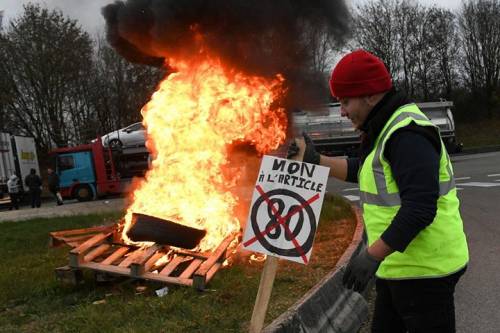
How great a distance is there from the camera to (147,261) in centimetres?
540

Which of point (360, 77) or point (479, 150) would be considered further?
point (479, 150)

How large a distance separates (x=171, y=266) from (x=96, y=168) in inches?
698

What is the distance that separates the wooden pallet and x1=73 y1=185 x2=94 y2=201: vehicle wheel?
1691 centimetres

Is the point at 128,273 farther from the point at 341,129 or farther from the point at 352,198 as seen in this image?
the point at 341,129

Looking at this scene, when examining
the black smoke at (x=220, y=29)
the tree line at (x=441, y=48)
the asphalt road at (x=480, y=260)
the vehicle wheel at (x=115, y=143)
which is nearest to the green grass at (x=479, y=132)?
the tree line at (x=441, y=48)

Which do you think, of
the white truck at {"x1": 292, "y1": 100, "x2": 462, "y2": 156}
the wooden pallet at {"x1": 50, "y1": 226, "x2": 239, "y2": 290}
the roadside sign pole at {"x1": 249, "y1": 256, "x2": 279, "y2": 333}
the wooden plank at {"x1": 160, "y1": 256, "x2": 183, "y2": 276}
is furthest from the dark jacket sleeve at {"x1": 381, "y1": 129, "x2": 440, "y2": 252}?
the white truck at {"x1": 292, "y1": 100, "x2": 462, "y2": 156}

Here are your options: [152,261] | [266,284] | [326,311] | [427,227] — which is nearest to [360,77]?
[427,227]

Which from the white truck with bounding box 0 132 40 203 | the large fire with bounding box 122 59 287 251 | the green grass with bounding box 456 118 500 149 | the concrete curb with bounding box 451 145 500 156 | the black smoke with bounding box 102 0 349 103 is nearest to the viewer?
the large fire with bounding box 122 59 287 251

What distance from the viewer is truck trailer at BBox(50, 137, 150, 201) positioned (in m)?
22.1

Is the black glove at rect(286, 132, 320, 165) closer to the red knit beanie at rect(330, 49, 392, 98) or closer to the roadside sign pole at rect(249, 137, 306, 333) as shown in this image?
the roadside sign pole at rect(249, 137, 306, 333)

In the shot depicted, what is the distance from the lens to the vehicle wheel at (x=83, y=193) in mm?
22500

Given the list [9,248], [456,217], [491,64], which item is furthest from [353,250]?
[491,64]

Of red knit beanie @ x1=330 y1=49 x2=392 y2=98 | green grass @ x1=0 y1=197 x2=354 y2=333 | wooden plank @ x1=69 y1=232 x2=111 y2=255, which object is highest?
red knit beanie @ x1=330 y1=49 x2=392 y2=98

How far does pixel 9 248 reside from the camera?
28.7ft
